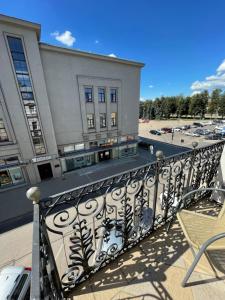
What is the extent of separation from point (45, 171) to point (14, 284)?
9.15m

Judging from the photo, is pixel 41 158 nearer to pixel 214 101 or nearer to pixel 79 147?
pixel 79 147

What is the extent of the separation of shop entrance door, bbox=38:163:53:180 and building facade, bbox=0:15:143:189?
8cm

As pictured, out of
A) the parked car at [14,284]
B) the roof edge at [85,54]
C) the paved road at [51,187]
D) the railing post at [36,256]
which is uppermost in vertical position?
the roof edge at [85,54]

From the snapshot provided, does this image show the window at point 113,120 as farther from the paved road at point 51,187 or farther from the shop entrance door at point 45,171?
the shop entrance door at point 45,171

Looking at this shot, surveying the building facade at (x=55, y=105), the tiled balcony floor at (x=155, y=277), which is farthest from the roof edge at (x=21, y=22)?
the tiled balcony floor at (x=155, y=277)

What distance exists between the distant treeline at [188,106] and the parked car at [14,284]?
189 ft

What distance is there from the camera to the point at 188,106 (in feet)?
169

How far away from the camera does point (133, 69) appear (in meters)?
14.8

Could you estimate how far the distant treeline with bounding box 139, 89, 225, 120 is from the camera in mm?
45688

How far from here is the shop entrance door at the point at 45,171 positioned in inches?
474

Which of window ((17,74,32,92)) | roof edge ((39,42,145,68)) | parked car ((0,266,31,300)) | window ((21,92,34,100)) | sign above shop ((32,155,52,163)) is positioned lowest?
parked car ((0,266,31,300))

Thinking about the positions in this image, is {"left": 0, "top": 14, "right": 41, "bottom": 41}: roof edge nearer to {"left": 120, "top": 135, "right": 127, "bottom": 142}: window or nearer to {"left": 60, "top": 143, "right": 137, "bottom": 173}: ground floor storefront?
{"left": 60, "top": 143, "right": 137, "bottom": 173}: ground floor storefront

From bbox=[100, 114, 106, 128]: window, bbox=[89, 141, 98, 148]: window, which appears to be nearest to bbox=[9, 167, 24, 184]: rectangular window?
bbox=[89, 141, 98, 148]: window

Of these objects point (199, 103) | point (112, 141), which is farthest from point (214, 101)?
point (112, 141)
